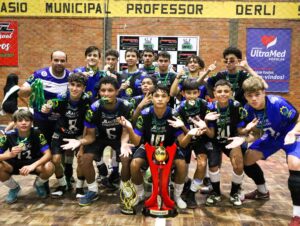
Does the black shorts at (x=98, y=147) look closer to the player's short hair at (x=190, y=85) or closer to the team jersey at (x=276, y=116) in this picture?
the player's short hair at (x=190, y=85)

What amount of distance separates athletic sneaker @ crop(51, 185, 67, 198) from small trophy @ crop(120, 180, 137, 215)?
0.87m

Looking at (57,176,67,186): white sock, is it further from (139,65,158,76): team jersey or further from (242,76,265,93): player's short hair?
(242,76,265,93): player's short hair

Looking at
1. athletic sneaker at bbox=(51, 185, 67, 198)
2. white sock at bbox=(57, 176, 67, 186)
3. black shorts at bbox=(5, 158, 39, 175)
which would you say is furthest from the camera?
white sock at bbox=(57, 176, 67, 186)

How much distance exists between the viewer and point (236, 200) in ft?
12.0

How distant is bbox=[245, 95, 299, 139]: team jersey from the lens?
330 cm

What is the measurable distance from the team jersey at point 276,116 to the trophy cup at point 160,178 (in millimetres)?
936

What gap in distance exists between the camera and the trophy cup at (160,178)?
3.34 metres

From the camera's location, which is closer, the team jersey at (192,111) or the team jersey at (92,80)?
the team jersey at (192,111)

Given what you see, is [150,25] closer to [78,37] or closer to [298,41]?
[78,37]

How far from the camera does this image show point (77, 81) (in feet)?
12.5

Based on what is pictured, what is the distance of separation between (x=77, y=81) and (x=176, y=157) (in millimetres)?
1407

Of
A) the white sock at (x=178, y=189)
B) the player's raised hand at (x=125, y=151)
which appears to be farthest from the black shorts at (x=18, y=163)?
the white sock at (x=178, y=189)

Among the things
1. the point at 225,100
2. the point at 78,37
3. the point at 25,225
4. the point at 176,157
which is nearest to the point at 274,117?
the point at 225,100

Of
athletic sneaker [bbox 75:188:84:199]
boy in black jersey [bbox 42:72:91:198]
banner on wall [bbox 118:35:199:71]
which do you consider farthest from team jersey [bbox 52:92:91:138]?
banner on wall [bbox 118:35:199:71]
